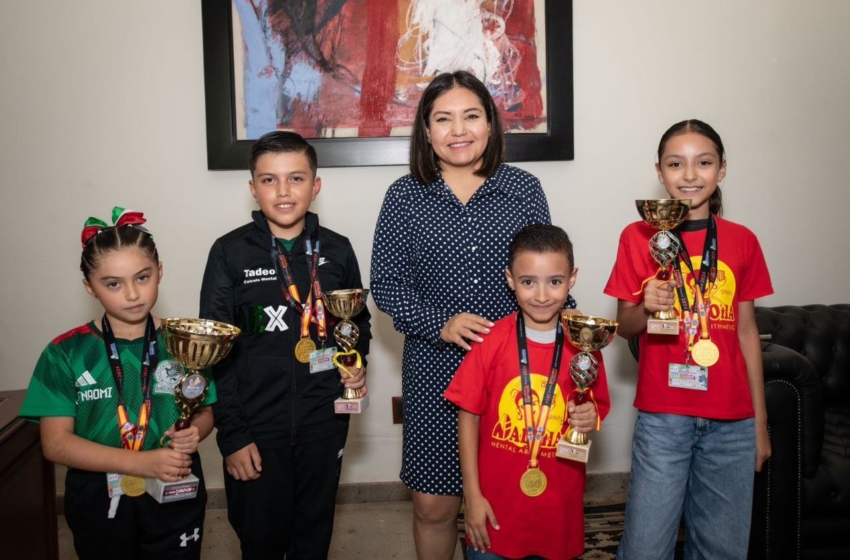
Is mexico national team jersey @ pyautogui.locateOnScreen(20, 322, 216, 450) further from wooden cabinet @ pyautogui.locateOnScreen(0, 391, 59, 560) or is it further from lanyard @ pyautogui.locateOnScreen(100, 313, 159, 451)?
wooden cabinet @ pyautogui.locateOnScreen(0, 391, 59, 560)

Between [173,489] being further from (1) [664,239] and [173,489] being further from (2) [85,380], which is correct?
(1) [664,239]

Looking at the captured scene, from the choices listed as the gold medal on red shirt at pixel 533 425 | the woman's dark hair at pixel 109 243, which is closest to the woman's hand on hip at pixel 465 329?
the gold medal on red shirt at pixel 533 425

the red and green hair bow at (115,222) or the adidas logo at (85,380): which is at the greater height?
the red and green hair bow at (115,222)

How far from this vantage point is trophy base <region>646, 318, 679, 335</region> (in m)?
1.80

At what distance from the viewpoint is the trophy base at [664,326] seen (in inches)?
70.9

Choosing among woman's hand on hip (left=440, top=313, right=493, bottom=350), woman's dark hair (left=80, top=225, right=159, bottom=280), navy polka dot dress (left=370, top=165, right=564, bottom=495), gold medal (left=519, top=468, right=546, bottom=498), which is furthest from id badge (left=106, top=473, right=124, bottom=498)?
gold medal (left=519, top=468, right=546, bottom=498)

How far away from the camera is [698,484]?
1941mm

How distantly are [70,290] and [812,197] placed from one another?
139 inches

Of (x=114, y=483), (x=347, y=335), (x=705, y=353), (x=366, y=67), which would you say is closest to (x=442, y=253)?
(x=347, y=335)

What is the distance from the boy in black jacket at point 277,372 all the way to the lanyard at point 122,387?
0.68 ft

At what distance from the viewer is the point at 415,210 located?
1982 mm

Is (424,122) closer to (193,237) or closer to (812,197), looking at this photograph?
(193,237)

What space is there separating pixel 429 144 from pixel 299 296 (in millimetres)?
599

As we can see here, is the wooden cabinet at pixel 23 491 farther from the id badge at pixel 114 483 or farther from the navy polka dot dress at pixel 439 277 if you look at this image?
the navy polka dot dress at pixel 439 277
